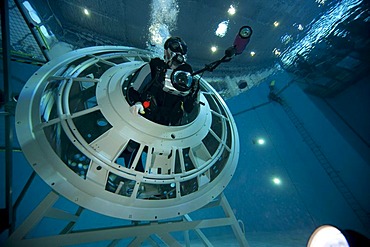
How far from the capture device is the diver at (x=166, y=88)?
1.95 meters

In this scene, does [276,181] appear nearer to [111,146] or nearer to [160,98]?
[160,98]

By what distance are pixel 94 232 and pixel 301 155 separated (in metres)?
7.34

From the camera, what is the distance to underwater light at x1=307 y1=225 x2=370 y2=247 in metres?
0.79

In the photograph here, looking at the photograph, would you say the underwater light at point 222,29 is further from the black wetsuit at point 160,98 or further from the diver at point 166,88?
the black wetsuit at point 160,98

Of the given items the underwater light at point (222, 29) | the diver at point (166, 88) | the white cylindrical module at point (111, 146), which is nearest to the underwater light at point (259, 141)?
the white cylindrical module at point (111, 146)

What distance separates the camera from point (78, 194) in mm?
1467

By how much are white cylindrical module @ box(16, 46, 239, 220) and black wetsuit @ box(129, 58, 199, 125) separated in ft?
0.64

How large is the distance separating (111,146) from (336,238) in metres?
2.01

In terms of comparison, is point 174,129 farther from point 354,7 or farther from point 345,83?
point 354,7

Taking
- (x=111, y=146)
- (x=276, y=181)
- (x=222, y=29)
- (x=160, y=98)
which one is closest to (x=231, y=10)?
(x=222, y=29)

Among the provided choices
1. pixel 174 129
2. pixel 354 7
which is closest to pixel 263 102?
pixel 354 7

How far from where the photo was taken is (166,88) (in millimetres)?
1998

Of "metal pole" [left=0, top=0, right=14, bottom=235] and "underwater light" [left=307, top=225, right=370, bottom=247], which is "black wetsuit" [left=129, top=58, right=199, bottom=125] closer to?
"metal pole" [left=0, top=0, right=14, bottom=235]

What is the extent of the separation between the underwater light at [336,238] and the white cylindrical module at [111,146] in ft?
3.94
